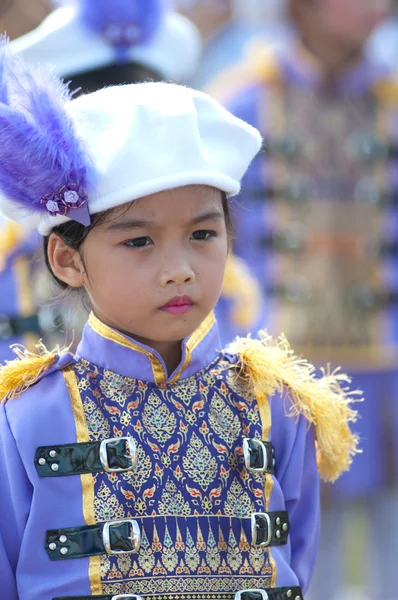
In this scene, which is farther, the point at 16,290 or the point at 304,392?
the point at 16,290

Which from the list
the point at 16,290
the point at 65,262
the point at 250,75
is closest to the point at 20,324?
the point at 16,290

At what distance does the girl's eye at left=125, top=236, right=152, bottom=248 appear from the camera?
2.00 metres

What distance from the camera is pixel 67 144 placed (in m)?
1.95

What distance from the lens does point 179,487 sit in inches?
80.2

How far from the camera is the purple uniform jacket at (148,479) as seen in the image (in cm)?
197

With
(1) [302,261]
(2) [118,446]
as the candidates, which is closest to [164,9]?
(1) [302,261]

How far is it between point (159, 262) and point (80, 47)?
5.51ft

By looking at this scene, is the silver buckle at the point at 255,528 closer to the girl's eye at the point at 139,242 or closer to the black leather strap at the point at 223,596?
the black leather strap at the point at 223,596

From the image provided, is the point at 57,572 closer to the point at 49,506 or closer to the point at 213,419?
the point at 49,506

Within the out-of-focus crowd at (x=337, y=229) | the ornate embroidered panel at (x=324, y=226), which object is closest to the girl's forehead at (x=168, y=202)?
the out-of-focus crowd at (x=337, y=229)

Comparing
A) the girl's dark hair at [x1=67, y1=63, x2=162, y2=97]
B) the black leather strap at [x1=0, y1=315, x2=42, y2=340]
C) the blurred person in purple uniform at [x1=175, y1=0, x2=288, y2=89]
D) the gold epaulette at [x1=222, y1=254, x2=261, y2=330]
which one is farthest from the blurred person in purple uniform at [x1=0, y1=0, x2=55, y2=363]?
the blurred person in purple uniform at [x1=175, y1=0, x2=288, y2=89]

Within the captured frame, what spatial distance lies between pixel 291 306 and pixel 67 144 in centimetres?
305

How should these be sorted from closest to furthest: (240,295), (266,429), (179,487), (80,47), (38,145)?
(38,145)
(179,487)
(266,429)
(80,47)
(240,295)

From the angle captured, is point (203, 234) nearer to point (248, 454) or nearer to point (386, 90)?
point (248, 454)
